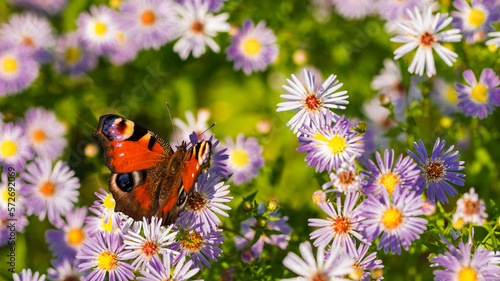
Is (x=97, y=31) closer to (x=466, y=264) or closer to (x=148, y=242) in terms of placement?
(x=148, y=242)

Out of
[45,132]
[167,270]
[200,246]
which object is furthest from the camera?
[45,132]

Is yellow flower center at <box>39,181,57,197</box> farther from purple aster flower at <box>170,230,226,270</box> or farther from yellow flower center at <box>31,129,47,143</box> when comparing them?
purple aster flower at <box>170,230,226,270</box>

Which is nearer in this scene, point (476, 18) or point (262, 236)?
point (262, 236)

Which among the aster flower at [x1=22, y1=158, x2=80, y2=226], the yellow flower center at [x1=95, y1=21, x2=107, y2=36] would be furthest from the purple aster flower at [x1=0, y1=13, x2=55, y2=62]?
the aster flower at [x1=22, y1=158, x2=80, y2=226]

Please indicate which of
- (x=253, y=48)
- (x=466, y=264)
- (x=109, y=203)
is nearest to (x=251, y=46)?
(x=253, y=48)

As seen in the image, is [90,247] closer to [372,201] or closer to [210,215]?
[210,215]

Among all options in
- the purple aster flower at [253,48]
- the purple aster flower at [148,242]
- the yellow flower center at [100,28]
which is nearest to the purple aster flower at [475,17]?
the purple aster flower at [253,48]

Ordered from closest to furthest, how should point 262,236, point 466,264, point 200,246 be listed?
point 466,264, point 200,246, point 262,236
